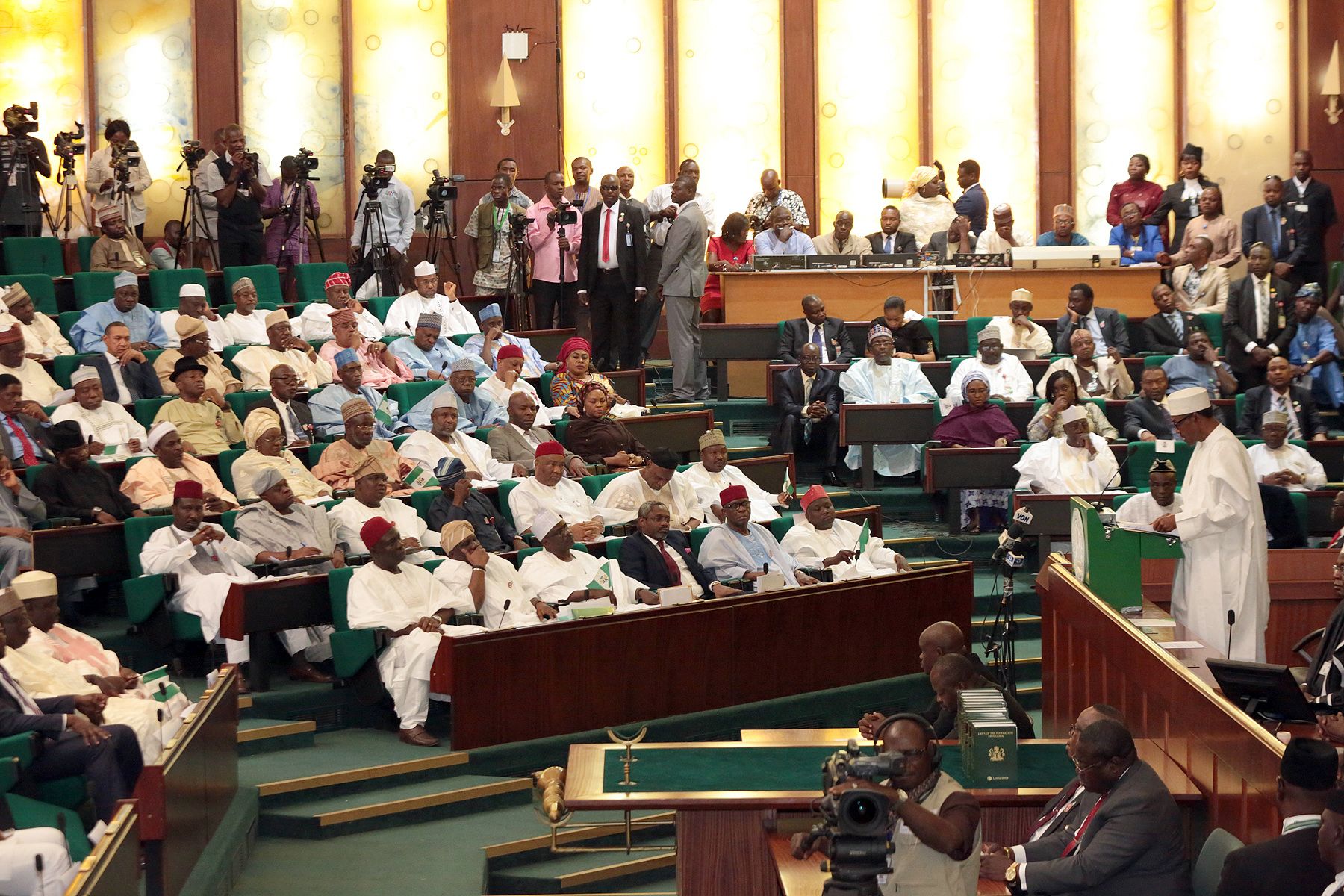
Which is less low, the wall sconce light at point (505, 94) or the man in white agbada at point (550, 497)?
the wall sconce light at point (505, 94)

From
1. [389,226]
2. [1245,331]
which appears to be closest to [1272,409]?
[1245,331]

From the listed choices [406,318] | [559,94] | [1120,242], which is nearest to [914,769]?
[406,318]

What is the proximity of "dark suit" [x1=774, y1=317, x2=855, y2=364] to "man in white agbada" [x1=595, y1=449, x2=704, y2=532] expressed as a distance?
2.29 metres

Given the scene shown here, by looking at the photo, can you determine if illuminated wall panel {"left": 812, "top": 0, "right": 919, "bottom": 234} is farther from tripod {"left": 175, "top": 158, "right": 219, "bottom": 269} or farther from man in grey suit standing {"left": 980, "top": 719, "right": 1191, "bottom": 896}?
man in grey suit standing {"left": 980, "top": 719, "right": 1191, "bottom": 896}

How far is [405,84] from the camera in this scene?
556 inches

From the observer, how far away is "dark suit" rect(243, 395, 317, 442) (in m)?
9.80

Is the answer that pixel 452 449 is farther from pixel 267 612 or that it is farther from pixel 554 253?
pixel 554 253

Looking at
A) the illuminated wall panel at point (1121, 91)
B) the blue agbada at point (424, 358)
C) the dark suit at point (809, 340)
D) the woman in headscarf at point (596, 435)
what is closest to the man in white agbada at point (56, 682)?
the woman in headscarf at point (596, 435)

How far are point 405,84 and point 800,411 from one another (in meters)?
5.07

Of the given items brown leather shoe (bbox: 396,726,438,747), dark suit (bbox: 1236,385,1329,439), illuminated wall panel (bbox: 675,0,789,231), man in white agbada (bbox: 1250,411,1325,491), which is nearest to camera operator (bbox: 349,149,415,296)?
illuminated wall panel (bbox: 675,0,789,231)

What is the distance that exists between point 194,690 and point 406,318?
4.96 metres

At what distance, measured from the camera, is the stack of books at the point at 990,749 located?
5.24 meters

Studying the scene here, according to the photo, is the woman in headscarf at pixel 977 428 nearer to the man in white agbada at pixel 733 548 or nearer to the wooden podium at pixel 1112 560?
the man in white agbada at pixel 733 548

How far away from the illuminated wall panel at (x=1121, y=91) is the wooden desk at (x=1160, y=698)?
26.8 feet
